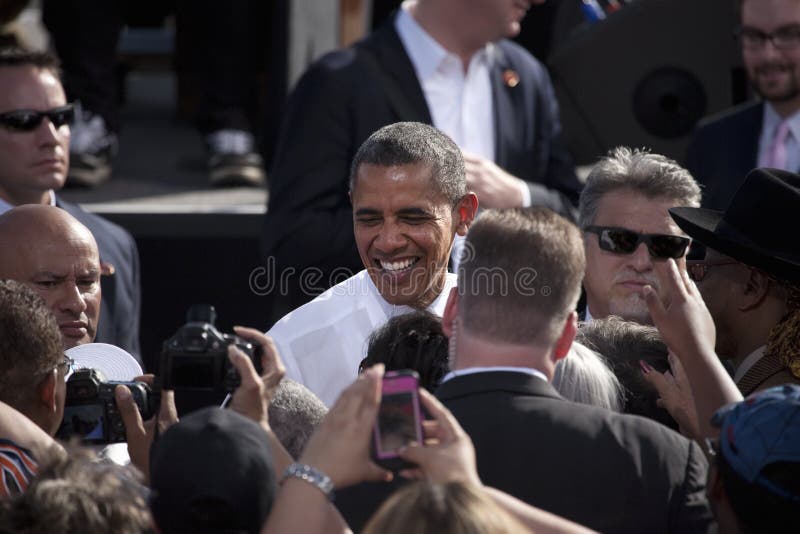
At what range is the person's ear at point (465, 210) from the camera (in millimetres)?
4164

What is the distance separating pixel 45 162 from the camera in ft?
16.3

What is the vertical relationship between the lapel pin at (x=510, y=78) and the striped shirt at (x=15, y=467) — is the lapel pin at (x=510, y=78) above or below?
above

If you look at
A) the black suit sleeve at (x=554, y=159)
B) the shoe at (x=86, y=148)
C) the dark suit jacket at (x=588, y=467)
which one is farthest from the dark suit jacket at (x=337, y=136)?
the dark suit jacket at (x=588, y=467)

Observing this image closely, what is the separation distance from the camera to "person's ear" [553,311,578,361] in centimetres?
277

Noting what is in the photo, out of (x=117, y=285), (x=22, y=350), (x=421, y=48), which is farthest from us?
(x=421, y=48)

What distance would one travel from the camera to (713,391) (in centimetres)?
298

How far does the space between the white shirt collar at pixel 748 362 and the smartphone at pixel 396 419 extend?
1.39m

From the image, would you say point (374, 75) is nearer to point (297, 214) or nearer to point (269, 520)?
point (297, 214)

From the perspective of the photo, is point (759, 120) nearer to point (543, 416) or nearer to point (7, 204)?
point (7, 204)

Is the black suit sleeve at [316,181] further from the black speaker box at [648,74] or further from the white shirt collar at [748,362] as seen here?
the white shirt collar at [748,362]

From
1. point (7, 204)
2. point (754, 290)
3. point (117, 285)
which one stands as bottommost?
point (117, 285)

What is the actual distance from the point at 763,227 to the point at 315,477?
1635mm

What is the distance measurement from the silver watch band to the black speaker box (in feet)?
13.4

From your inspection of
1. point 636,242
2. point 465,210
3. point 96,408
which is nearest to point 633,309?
point 636,242
